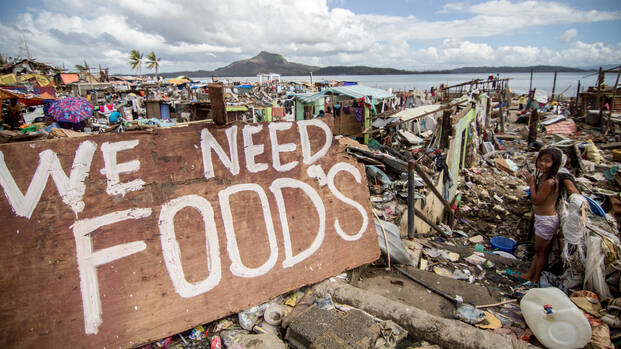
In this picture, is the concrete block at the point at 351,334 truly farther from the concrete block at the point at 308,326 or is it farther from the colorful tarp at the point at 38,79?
the colorful tarp at the point at 38,79

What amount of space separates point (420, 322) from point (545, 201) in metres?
2.39

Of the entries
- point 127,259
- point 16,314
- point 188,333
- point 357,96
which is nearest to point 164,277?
point 127,259

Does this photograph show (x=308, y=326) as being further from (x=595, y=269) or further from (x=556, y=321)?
(x=595, y=269)

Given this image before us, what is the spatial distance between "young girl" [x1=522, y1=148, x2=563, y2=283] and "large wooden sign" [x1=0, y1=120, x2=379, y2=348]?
244 centimetres

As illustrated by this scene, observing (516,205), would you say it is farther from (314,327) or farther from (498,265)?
(314,327)

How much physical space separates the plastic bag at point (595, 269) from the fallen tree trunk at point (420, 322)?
4.02ft

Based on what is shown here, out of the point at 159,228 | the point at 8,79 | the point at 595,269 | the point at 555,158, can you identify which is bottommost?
the point at 595,269

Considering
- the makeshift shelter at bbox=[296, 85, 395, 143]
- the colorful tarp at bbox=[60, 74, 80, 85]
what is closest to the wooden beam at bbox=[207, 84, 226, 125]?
the makeshift shelter at bbox=[296, 85, 395, 143]

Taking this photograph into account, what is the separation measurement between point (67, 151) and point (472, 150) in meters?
10.9

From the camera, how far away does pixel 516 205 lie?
25.0 ft

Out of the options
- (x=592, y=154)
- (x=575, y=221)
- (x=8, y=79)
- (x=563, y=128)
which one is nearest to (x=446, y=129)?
(x=575, y=221)

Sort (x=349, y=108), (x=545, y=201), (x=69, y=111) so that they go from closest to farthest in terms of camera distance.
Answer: (x=545, y=201), (x=69, y=111), (x=349, y=108)

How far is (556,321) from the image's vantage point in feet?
7.47

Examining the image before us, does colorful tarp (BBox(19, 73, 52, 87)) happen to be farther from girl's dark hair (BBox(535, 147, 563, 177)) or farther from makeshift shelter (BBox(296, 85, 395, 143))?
girl's dark hair (BBox(535, 147, 563, 177))
